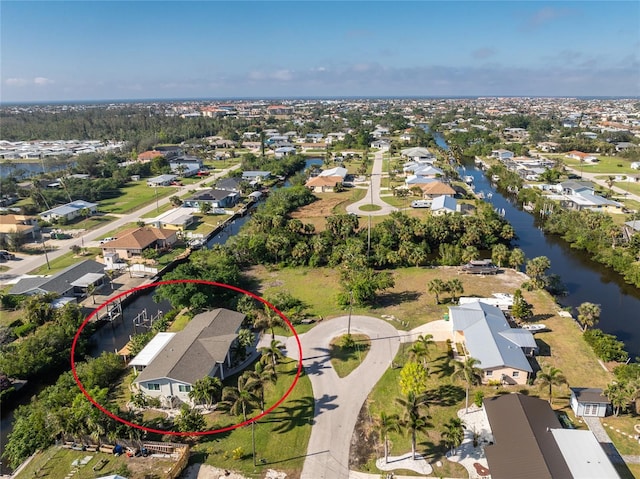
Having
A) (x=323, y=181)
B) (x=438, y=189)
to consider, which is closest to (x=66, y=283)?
(x=323, y=181)

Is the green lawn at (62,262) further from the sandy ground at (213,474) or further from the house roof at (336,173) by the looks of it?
the house roof at (336,173)

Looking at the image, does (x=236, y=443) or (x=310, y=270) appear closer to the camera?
(x=236, y=443)

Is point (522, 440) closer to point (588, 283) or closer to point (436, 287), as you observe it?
point (436, 287)

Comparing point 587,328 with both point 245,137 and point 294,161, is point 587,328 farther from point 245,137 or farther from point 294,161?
point 245,137

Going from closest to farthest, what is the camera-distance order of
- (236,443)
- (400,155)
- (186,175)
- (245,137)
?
(236,443) < (186,175) < (400,155) < (245,137)

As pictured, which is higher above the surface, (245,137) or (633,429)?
(245,137)

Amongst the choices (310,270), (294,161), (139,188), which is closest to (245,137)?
(294,161)
